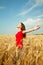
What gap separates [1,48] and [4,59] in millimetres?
222

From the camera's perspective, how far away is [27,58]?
3352 millimetres

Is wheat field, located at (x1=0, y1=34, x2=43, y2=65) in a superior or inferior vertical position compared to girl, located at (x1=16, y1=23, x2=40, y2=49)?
inferior

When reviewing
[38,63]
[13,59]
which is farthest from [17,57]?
[38,63]

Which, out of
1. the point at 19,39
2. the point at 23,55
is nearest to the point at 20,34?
the point at 19,39

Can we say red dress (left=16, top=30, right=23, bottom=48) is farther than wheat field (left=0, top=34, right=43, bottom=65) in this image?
Yes

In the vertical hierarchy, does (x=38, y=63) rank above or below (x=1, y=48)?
below

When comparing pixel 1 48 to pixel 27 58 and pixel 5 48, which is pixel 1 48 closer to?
pixel 5 48

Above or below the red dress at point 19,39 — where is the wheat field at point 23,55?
below

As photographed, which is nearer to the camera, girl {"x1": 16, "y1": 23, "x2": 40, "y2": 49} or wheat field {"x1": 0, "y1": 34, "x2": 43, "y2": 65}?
wheat field {"x1": 0, "y1": 34, "x2": 43, "y2": 65}

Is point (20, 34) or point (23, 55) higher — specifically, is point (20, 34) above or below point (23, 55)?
above

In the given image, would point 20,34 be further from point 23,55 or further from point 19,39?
point 23,55

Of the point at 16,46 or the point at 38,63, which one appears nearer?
the point at 38,63

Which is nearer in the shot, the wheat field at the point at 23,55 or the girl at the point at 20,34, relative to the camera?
the wheat field at the point at 23,55

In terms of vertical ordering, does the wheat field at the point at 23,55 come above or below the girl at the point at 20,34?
below
